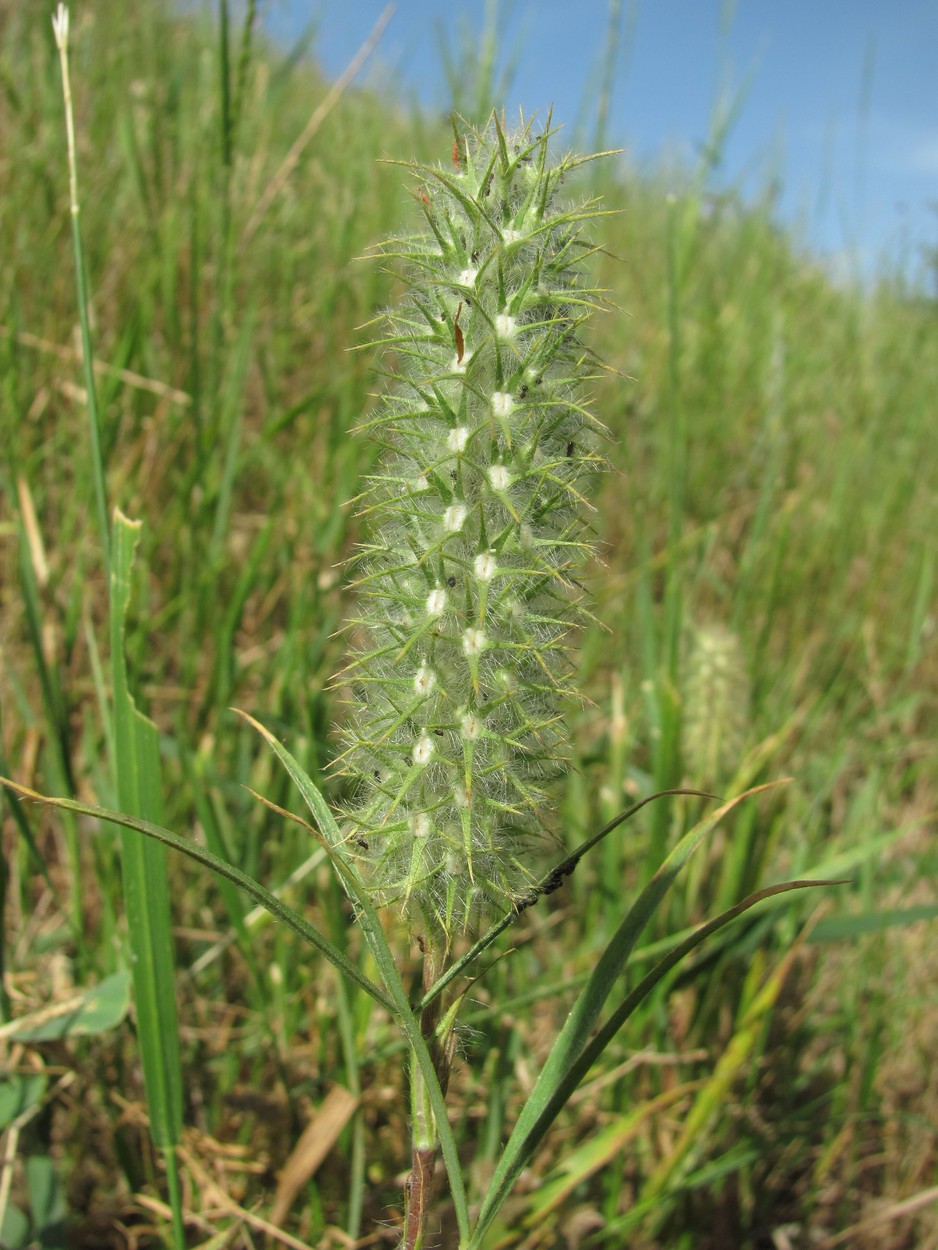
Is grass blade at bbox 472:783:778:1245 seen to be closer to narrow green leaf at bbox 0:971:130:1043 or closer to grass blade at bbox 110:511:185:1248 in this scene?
grass blade at bbox 110:511:185:1248

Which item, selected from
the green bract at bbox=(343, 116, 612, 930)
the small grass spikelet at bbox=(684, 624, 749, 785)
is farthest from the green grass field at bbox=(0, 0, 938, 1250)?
the green bract at bbox=(343, 116, 612, 930)

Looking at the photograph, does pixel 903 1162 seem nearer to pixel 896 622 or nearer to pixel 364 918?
pixel 364 918

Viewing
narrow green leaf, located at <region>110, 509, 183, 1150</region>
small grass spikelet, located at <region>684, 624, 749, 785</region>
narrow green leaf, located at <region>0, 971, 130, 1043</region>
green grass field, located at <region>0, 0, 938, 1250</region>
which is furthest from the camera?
small grass spikelet, located at <region>684, 624, 749, 785</region>

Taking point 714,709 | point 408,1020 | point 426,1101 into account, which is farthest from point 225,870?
point 714,709


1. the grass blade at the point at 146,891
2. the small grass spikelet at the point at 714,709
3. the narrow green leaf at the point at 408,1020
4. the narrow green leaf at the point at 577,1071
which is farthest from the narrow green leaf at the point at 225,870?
the small grass spikelet at the point at 714,709

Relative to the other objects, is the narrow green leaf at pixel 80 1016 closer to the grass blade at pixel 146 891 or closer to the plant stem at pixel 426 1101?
the grass blade at pixel 146 891

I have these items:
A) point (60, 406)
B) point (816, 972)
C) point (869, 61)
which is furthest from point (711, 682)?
point (869, 61)
